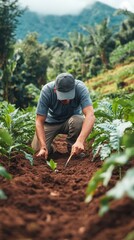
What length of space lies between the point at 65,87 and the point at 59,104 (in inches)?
24.4

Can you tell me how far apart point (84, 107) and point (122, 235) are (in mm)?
3116

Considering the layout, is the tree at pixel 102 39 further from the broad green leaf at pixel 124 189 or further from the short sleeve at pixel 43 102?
the broad green leaf at pixel 124 189

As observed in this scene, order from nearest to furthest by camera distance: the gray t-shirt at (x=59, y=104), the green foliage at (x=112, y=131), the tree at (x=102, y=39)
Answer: the green foliage at (x=112, y=131), the gray t-shirt at (x=59, y=104), the tree at (x=102, y=39)

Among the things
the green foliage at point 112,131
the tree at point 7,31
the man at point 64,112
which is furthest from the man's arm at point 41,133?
the tree at point 7,31

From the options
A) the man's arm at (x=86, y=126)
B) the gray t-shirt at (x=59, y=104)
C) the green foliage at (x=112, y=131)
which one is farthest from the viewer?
the gray t-shirt at (x=59, y=104)

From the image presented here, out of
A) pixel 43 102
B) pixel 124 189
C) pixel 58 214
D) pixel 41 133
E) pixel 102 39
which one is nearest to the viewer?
pixel 124 189

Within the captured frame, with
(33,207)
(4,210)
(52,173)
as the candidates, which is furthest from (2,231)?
(52,173)

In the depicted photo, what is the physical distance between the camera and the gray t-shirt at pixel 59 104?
4.70 meters

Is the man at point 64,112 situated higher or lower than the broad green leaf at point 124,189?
lower

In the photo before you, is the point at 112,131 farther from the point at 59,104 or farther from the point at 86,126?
the point at 59,104

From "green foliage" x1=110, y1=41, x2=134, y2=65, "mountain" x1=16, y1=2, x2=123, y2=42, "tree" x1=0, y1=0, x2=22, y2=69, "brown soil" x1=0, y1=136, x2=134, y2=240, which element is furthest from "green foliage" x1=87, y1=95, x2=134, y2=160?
"mountain" x1=16, y1=2, x2=123, y2=42

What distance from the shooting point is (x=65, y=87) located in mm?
4391

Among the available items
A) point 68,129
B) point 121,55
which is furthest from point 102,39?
point 68,129

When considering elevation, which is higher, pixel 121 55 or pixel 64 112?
pixel 64 112
